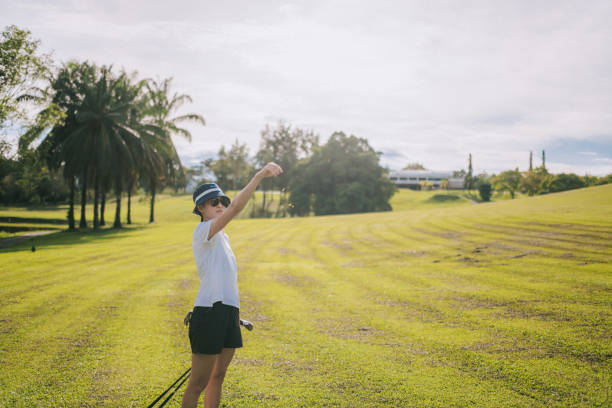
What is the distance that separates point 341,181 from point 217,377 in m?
57.7

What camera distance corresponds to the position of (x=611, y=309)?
7.91m

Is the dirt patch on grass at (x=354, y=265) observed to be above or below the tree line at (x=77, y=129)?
below

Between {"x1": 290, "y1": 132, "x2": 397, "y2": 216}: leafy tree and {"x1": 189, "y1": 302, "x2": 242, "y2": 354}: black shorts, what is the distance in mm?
51610

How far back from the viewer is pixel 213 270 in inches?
150

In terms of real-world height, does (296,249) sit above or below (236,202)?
below

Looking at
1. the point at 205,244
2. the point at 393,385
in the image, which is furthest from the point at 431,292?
the point at 205,244

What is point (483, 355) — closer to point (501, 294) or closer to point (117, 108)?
point (501, 294)

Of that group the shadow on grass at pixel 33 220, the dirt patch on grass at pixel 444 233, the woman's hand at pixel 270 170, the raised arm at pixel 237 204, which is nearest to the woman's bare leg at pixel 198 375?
the raised arm at pixel 237 204

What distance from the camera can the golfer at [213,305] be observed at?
3631mm

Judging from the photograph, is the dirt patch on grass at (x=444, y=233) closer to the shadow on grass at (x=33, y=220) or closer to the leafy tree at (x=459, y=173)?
the shadow on grass at (x=33, y=220)

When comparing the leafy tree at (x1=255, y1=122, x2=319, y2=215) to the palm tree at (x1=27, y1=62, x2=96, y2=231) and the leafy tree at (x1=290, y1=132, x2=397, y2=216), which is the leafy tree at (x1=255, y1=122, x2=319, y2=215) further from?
the palm tree at (x1=27, y1=62, x2=96, y2=231)

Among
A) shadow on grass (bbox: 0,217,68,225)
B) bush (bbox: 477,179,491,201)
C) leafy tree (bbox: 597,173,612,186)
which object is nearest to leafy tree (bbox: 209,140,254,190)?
shadow on grass (bbox: 0,217,68,225)

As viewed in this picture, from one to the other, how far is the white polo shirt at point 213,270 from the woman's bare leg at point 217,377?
0.57 m

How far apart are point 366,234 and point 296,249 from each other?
18.8 feet
